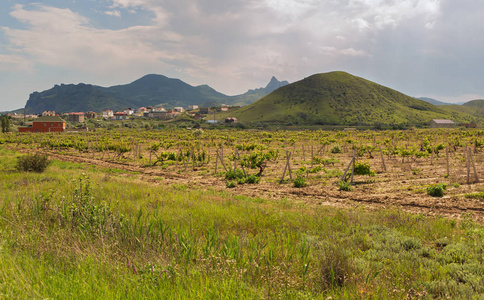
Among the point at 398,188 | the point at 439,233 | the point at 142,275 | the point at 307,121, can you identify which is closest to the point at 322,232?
the point at 439,233

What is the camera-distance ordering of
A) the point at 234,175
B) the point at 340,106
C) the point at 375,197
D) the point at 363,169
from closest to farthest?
the point at 375,197
the point at 363,169
the point at 234,175
the point at 340,106

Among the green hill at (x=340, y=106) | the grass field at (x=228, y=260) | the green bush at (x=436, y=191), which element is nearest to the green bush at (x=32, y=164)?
the grass field at (x=228, y=260)

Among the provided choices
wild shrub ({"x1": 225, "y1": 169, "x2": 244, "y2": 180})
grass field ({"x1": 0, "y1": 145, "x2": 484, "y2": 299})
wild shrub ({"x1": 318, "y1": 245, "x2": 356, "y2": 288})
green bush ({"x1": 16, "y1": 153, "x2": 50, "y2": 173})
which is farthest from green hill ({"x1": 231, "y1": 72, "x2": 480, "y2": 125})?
wild shrub ({"x1": 318, "y1": 245, "x2": 356, "y2": 288})

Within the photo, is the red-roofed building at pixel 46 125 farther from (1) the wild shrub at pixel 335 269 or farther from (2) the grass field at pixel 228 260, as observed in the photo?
(1) the wild shrub at pixel 335 269

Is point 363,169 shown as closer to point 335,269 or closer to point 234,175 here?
point 234,175

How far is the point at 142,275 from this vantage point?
3.85m

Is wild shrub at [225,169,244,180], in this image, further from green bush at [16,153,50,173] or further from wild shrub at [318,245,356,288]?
wild shrub at [318,245,356,288]

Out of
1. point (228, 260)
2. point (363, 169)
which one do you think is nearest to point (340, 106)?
point (363, 169)

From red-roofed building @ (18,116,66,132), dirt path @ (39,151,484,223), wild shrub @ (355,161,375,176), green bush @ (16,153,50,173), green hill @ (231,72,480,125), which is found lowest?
dirt path @ (39,151,484,223)

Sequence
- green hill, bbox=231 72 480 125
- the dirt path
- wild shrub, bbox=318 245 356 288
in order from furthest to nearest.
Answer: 1. green hill, bbox=231 72 480 125
2. the dirt path
3. wild shrub, bbox=318 245 356 288

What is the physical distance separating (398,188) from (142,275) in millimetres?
14175

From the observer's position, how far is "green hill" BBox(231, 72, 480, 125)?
120688 mm

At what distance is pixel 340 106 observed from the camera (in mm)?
132625

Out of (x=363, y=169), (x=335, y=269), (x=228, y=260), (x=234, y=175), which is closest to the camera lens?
(x=228, y=260)
